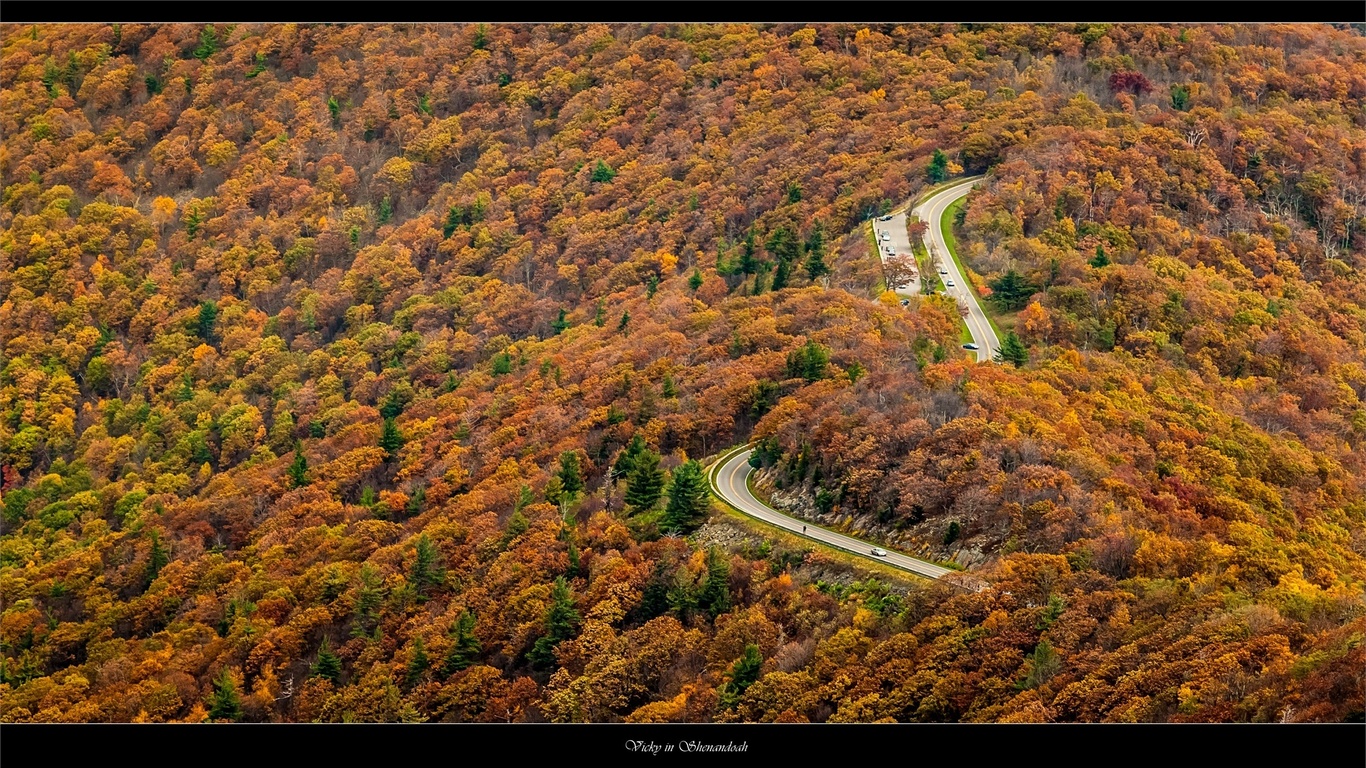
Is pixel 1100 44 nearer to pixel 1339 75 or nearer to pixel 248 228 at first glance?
pixel 1339 75

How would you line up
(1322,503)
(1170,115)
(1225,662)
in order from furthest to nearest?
(1170,115), (1322,503), (1225,662)

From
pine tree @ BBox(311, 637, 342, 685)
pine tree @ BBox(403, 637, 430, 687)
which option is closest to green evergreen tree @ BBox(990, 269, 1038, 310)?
pine tree @ BBox(403, 637, 430, 687)

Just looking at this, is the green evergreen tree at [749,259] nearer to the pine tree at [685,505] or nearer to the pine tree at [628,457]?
the pine tree at [628,457]

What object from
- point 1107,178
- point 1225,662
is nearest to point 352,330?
point 1107,178

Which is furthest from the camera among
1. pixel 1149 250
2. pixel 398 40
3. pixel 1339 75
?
pixel 398 40

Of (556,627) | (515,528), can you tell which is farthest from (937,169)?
(556,627)

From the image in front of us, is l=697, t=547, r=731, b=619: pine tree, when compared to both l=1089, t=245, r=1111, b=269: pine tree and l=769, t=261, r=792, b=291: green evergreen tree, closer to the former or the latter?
l=769, t=261, r=792, b=291: green evergreen tree
